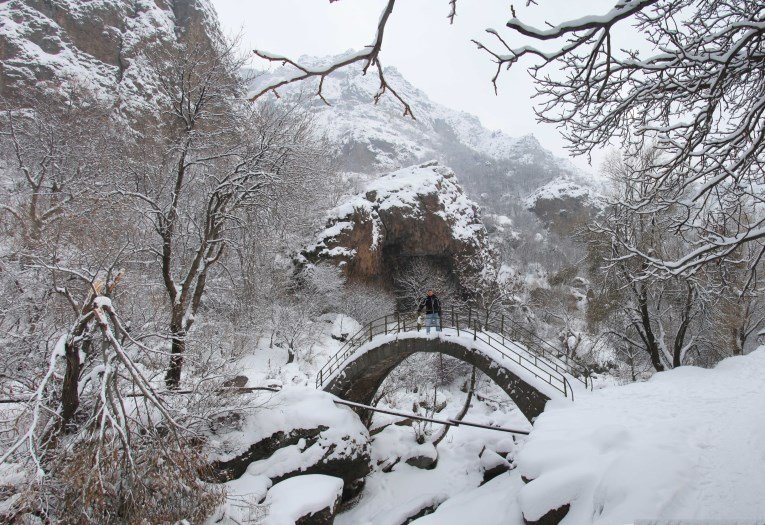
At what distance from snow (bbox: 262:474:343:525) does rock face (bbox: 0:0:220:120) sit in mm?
20492

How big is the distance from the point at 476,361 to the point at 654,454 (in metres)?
6.48

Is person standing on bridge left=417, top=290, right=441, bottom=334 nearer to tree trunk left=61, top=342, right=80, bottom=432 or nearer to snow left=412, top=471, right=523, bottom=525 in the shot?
snow left=412, top=471, right=523, bottom=525

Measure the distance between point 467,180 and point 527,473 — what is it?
89440 mm

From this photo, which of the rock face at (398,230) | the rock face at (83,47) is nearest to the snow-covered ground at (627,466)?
the rock face at (398,230)

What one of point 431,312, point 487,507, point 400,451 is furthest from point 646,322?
point 400,451

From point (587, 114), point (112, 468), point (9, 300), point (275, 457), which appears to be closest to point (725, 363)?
point (587, 114)

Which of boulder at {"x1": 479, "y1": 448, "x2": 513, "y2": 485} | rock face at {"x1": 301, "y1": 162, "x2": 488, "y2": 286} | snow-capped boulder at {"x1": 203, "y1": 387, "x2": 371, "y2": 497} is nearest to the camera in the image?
snow-capped boulder at {"x1": 203, "y1": 387, "x2": 371, "y2": 497}

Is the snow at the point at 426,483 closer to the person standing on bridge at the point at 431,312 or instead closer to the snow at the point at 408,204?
the person standing on bridge at the point at 431,312

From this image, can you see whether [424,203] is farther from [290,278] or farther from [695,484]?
[695,484]

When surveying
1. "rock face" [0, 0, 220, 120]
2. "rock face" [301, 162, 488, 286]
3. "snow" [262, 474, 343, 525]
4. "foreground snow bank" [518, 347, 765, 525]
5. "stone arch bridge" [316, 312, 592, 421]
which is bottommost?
"snow" [262, 474, 343, 525]

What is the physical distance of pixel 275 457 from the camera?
10930 mm

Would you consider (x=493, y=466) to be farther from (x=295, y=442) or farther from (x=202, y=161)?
(x=202, y=161)

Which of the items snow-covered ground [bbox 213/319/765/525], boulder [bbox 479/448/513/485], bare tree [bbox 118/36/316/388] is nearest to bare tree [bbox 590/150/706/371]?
snow-covered ground [bbox 213/319/765/525]

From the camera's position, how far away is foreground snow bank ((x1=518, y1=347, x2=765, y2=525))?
13.7 feet
